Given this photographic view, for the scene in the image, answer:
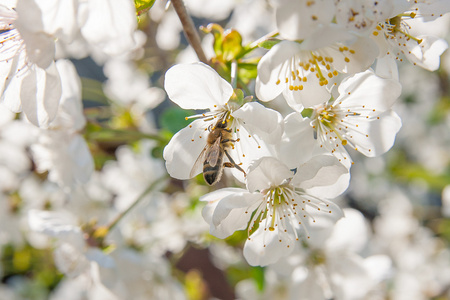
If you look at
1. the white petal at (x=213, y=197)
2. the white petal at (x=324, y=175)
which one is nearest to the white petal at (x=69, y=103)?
the white petal at (x=213, y=197)

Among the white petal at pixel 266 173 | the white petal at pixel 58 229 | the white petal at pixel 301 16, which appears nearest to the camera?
the white petal at pixel 301 16

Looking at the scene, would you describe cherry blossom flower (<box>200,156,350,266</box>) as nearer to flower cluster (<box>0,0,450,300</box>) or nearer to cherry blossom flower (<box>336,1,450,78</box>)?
flower cluster (<box>0,0,450,300</box>)

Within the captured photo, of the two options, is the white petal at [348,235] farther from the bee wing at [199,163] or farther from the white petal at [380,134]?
the bee wing at [199,163]

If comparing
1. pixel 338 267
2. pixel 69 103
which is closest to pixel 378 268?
pixel 338 267

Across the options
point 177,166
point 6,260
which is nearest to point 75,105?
point 177,166

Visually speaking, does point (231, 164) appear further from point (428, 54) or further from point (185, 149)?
point (428, 54)

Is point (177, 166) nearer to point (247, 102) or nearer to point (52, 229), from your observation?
point (247, 102)
